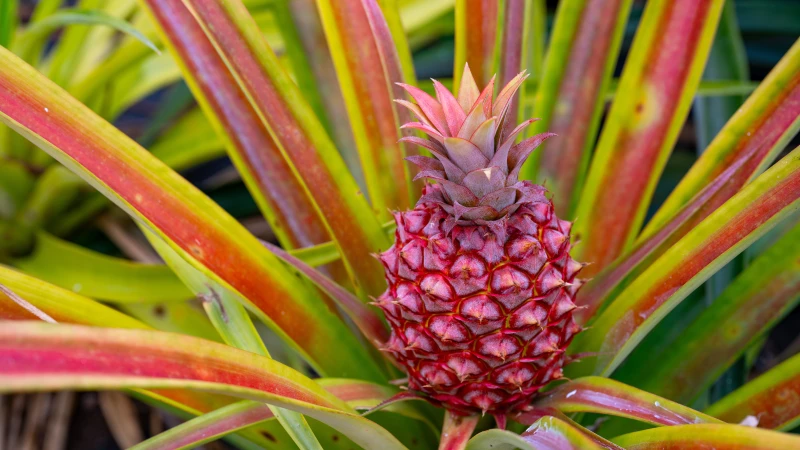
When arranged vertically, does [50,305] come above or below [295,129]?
below

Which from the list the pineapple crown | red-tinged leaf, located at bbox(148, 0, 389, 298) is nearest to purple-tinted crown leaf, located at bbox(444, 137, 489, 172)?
the pineapple crown

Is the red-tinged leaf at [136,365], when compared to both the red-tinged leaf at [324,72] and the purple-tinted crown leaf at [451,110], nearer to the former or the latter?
the purple-tinted crown leaf at [451,110]

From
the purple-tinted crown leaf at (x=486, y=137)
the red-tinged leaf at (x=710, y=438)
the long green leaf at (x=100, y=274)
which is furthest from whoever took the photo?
the long green leaf at (x=100, y=274)

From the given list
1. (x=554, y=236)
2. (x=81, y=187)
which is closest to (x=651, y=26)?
(x=554, y=236)

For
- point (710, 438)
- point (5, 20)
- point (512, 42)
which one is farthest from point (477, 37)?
Result: point (5, 20)

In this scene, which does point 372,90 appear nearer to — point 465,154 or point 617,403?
point 465,154

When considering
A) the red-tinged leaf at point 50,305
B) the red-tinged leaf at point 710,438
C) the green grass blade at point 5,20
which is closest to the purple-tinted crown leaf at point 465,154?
the red-tinged leaf at point 710,438

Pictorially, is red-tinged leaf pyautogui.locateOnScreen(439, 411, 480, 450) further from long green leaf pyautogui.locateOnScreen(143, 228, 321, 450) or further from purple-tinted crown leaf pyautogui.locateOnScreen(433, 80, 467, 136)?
purple-tinted crown leaf pyautogui.locateOnScreen(433, 80, 467, 136)
